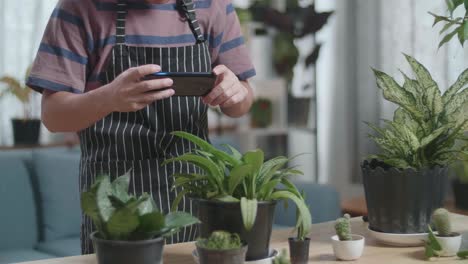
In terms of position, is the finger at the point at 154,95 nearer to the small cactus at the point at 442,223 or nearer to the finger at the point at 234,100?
the finger at the point at 234,100

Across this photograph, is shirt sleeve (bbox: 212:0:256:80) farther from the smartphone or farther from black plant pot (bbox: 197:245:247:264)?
black plant pot (bbox: 197:245:247:264)

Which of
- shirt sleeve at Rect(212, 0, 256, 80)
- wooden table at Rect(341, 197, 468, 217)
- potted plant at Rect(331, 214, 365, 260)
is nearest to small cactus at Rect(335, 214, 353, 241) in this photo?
potted plant at Rect(331, 214, 365, 260)

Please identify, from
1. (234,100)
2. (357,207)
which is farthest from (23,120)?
(234,100)

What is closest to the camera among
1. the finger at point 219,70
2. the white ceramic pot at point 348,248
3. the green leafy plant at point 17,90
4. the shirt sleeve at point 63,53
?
the white ceramic pot at point 348,248

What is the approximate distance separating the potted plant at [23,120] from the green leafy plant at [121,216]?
2693mm

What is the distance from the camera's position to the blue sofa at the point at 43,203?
319cm

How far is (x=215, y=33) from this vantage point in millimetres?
1729

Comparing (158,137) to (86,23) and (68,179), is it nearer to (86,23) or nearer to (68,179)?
(86,23)

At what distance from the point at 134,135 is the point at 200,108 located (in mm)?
190

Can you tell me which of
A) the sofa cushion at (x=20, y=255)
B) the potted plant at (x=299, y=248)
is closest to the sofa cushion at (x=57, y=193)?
the sofa cushion at (x=20, y=255)

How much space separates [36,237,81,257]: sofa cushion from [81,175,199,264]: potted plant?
7.23ft

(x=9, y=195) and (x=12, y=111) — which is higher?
(x=12, y=111)

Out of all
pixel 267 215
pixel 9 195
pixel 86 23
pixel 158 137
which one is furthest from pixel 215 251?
pixel 9 195

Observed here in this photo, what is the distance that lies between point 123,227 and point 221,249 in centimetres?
15
